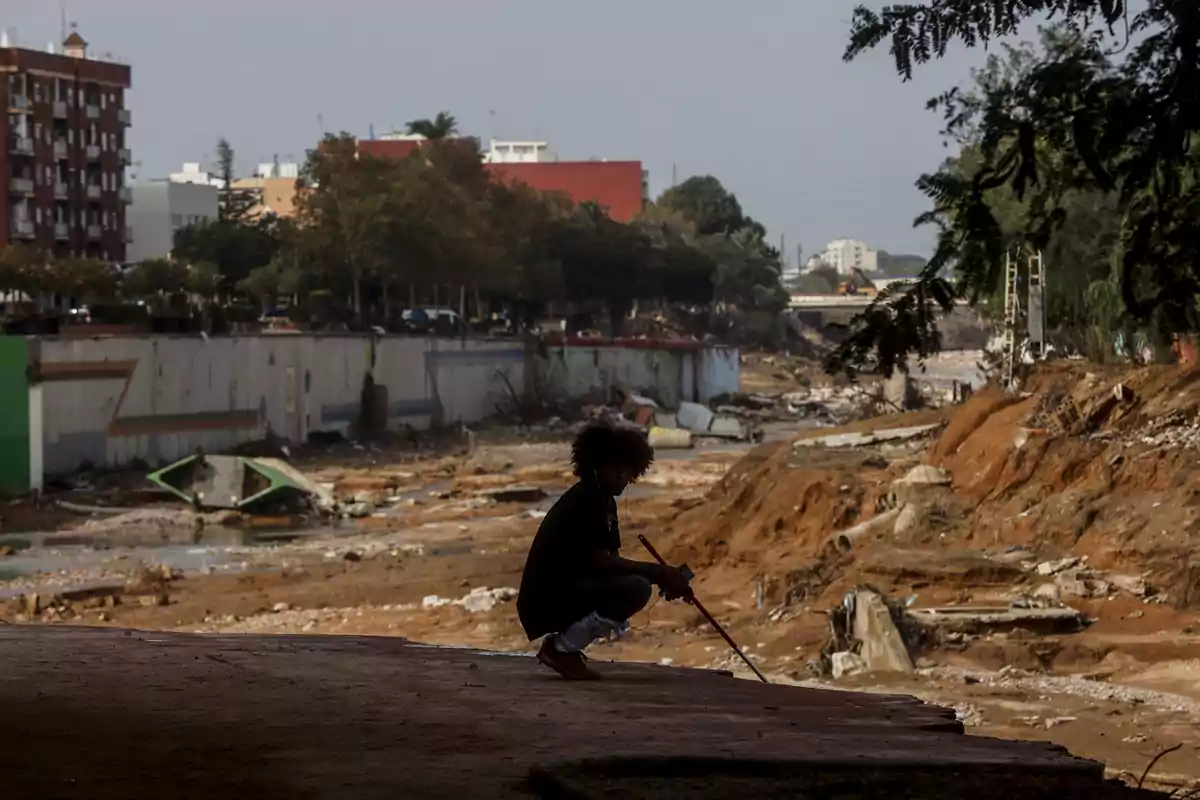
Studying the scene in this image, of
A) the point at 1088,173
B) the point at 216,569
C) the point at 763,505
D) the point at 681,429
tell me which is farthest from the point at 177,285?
the point at 1088,173

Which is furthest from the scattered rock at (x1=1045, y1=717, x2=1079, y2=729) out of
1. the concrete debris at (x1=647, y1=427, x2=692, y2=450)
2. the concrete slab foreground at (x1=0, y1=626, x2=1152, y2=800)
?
the concrete debris at (x1=647, y1=427, x2=692, y2=450)

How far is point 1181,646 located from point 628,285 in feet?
278

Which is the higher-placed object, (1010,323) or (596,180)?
(596,180)

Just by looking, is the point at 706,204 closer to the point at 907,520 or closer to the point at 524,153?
the point at 524,153

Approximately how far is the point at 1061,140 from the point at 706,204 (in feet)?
457

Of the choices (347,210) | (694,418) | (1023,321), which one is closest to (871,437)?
(1023,321)

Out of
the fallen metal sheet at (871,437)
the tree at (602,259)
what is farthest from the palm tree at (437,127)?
the fallen metal sheet at (871,437)

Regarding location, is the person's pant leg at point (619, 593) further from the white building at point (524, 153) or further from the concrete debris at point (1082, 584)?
the white building at point (524, 153)

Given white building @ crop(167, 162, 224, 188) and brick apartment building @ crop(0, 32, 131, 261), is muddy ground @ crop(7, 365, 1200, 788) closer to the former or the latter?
brick apartment building @ crop(0, 32, 131, 261)

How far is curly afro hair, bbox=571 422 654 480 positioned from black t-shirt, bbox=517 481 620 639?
0.11m

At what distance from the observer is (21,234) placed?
276 ft

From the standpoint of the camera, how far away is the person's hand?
7496mm

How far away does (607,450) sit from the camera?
7676mm

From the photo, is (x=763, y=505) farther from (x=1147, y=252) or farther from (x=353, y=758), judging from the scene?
(x=353, y=758)
